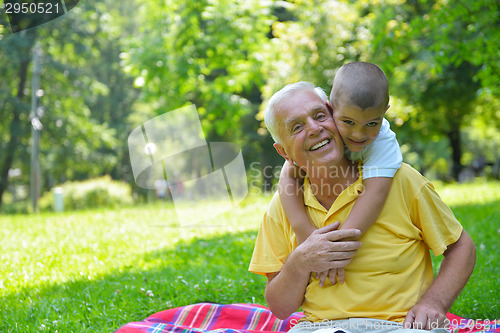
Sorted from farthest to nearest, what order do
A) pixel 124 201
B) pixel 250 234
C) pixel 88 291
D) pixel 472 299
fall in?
pixel 124 201 → pixel 250 234 → pixel 88 291 → pixel 472 299

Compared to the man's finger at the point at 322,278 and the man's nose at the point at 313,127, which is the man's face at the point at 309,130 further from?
the man's finger at the point at 322,278

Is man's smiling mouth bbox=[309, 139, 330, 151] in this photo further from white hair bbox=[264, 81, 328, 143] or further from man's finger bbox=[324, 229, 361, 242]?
man's finger bbox=[324, 229, 361, 242]

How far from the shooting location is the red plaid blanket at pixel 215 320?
319cm

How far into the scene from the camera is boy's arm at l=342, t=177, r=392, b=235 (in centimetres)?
224

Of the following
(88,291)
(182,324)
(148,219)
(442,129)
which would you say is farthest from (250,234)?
(442,129)

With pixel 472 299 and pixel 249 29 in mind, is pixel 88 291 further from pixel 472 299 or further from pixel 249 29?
pixel 249 29

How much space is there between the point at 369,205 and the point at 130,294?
2.63 meters

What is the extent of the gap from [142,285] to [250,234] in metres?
2.75

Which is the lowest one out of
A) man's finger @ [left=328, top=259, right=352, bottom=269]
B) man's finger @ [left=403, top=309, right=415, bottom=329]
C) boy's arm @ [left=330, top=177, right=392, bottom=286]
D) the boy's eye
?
man's finger @ [left=403, top=309, right=415, bottom=329]

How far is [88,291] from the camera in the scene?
13.9 feet

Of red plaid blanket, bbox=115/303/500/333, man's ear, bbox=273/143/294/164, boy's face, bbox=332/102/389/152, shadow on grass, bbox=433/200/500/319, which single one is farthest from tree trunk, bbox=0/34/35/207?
boy's face, bbox=332/102/389/152

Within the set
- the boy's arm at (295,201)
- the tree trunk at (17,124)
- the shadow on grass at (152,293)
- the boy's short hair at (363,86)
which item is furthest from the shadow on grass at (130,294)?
the tree trunk at (17,124)

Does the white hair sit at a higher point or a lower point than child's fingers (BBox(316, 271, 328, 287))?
higher

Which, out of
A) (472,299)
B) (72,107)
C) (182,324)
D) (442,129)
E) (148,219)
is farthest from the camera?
(442,129)
